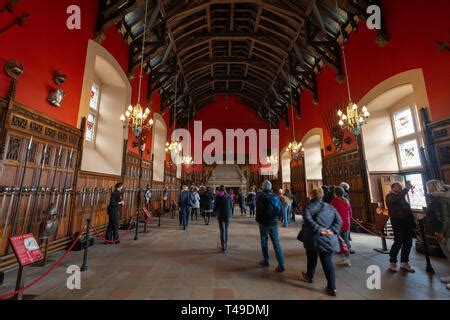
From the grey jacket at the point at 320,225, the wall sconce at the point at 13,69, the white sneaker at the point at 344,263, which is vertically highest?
the wall sconce at the point at 13,69

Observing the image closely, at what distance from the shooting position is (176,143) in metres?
8.23

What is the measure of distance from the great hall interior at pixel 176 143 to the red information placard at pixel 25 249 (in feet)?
0.04

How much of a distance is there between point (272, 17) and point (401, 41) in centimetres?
482

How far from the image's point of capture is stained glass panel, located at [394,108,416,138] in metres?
5.20

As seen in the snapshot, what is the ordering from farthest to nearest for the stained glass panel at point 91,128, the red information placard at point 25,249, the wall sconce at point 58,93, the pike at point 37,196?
the stained glass panel at point 91,128 → the wall sconce at point 58,93 → the pike at point 37,196 → the red information placard at point 25,249

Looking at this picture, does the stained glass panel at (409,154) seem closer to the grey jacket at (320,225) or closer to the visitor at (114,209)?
the grey jacket at (320,225)

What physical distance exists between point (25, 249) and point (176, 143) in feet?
21.6

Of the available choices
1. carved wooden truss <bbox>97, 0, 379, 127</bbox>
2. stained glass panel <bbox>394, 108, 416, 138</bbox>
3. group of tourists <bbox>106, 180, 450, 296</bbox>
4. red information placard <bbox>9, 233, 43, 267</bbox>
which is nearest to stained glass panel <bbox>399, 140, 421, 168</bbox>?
stained glass panel <bbox>394, 108, 416, 138</bbox>

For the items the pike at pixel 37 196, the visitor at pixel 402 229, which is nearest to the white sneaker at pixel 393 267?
the visitor at pixel 402 229

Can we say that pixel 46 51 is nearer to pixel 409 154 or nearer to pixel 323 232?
pixel 323 232

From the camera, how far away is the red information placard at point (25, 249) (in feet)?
5.74

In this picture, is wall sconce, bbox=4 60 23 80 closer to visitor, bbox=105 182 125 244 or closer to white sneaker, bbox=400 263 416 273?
visitor, bbox=105 182 125 244
